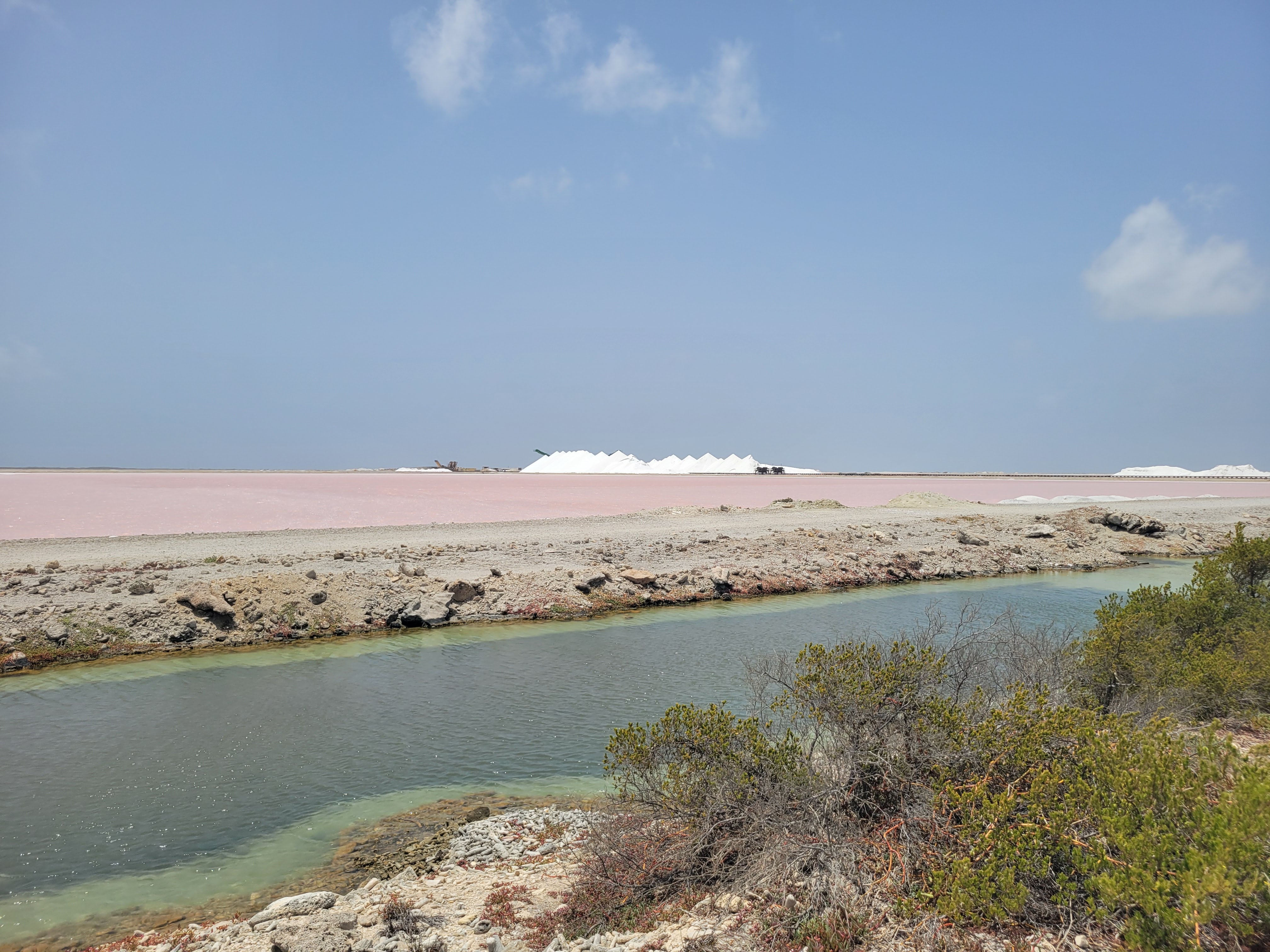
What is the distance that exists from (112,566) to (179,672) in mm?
8003

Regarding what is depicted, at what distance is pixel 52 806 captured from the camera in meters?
7.56

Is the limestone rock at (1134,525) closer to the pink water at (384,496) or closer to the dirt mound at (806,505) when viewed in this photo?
the dirt mound at (806,505)

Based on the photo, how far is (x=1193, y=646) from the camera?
8.48m

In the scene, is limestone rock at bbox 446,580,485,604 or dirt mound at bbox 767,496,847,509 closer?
limestone rock at bbox 446,580,485,604

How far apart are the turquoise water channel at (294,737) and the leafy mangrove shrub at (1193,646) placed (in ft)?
8.97

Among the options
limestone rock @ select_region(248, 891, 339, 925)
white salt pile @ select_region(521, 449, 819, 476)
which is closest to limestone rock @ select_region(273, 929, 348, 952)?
limestone rock @ select_region(248, 891, 339, 925)

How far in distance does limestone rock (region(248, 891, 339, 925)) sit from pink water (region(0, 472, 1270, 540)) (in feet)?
82.5

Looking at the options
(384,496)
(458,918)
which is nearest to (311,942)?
(458,918)

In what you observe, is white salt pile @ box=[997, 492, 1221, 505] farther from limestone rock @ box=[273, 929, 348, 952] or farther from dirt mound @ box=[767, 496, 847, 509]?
limestone rock @ box=[273, 929, 348, 952]

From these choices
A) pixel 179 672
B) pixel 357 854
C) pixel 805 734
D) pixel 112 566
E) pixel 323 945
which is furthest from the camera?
pixel 112 566

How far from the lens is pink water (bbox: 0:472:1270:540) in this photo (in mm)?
30297

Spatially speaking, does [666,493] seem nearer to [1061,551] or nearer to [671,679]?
[1061,551]

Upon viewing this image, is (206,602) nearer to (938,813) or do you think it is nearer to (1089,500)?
(938,813)

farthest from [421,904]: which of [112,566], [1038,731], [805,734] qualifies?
[112,566]
